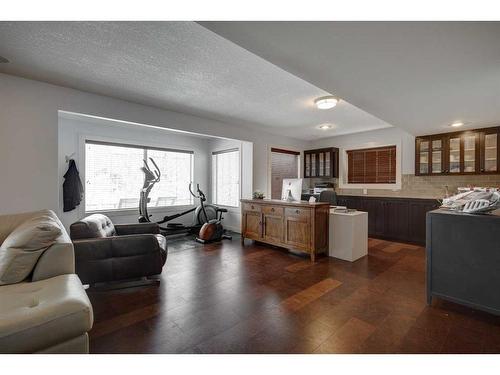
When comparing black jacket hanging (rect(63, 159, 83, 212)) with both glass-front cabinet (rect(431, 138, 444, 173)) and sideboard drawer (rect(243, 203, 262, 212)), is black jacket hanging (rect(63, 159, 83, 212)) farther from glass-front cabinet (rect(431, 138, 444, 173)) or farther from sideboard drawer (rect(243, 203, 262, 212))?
glass-front cabinet (rect(431, 138, 444, 173))

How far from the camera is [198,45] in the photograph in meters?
2.12

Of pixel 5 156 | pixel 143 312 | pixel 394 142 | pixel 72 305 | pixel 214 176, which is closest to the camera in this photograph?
pixel 72 305

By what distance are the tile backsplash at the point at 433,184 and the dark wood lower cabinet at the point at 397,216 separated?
0.42 metres

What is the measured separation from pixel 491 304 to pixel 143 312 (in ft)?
10.2

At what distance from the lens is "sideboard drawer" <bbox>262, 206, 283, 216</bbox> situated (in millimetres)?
4158

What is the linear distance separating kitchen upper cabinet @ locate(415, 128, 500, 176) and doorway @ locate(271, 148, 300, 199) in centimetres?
284

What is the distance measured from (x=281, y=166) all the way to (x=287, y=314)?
453cm

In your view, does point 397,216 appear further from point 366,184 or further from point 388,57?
point 388,57

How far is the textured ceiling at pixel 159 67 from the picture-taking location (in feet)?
6.40

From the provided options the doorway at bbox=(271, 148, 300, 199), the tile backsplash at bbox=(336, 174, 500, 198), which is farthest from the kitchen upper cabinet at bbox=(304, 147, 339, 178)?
the tile backsplash at bbox=(336, 174, 500, 198)

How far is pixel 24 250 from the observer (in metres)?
1.72

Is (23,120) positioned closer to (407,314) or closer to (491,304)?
(407,314)

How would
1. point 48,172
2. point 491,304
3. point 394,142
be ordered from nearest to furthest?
point 491,304, point 48,172, point 394,142

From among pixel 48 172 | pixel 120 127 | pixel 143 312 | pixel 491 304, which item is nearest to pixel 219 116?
pixel 120 127
